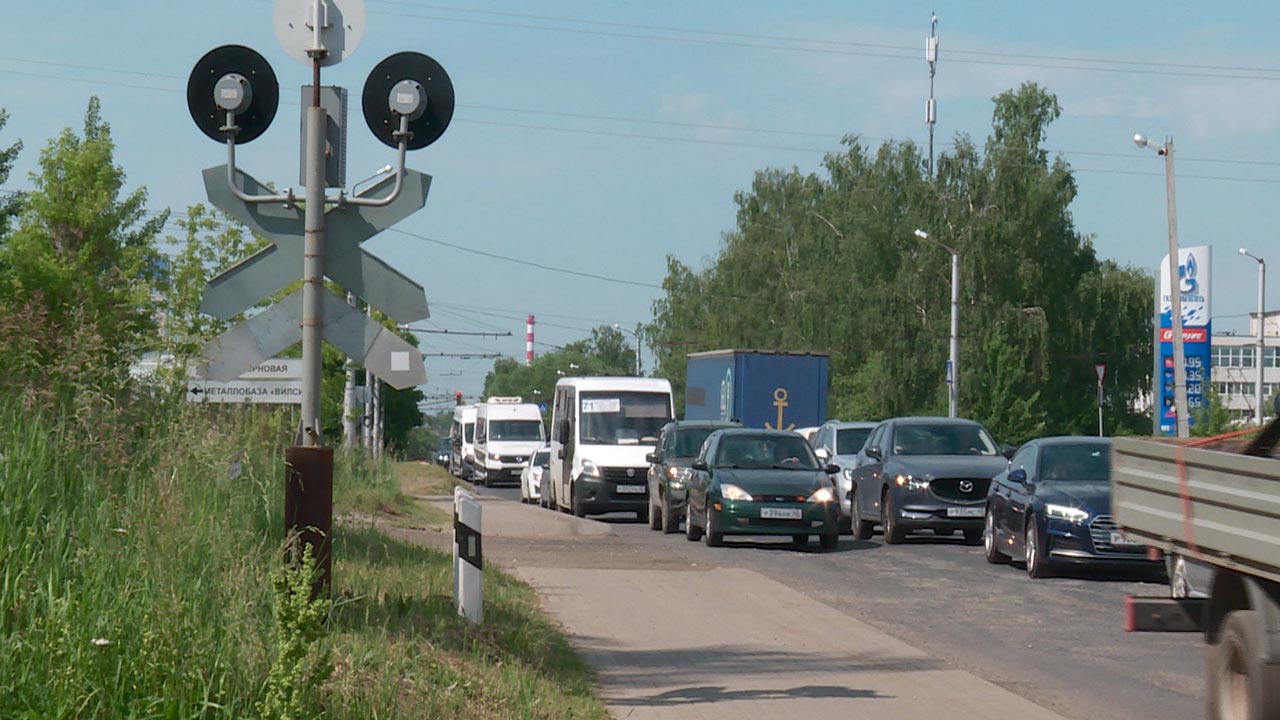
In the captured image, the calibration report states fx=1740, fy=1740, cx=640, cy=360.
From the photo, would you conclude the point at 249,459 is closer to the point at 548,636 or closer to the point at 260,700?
the point at 548,636

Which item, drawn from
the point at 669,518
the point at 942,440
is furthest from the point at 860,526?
the point at 669,518

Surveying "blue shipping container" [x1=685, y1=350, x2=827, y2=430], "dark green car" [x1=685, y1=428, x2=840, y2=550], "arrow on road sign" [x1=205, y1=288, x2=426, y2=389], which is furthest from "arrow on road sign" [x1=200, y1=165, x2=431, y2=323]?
"blue shipping container" [x1=685, y1=350, x2=827, y2=430]

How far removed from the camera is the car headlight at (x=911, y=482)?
76.6 ft

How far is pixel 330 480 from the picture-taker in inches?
332

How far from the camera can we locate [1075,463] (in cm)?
1916

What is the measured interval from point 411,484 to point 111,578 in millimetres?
38122

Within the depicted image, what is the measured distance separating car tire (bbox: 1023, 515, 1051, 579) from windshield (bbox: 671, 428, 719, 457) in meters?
9.60

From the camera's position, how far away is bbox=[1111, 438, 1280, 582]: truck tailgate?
6688 mm

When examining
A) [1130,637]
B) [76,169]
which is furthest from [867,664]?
[76,169]

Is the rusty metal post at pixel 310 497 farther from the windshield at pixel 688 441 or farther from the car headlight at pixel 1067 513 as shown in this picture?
the windshield at pixel 688 441

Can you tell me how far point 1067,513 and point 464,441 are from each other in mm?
57684

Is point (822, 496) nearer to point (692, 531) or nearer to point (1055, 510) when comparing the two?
point (692, 531)

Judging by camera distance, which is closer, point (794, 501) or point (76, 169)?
point (794, 501)

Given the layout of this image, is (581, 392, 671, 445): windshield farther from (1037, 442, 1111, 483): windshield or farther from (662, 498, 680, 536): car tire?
(1037, 442, 1111, 483): windshield
